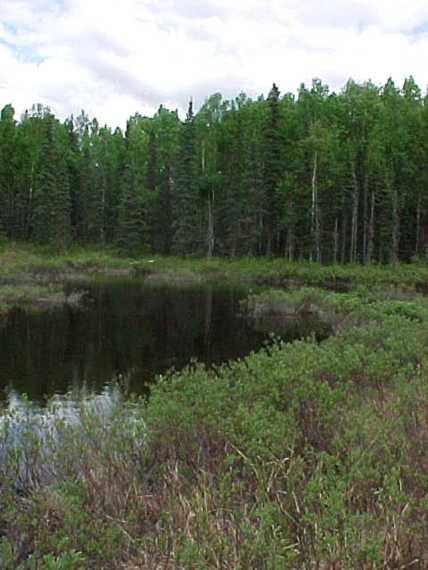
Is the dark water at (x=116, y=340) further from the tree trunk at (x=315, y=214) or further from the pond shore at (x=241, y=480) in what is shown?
the tree trunk at (x=315, y=214)

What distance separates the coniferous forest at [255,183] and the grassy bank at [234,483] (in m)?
38.2

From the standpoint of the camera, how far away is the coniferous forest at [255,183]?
4650 cm

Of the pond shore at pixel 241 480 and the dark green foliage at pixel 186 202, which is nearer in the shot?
the pond shore at pixel 241 480

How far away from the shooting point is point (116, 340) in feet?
58.5

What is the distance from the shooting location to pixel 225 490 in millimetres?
5020

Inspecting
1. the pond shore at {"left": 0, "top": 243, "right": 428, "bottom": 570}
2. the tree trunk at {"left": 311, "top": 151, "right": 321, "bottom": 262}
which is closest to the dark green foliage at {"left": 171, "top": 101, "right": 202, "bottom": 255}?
the tree trunk at {"left": 311, "top": 151, "right": 321, "bottom": 262}

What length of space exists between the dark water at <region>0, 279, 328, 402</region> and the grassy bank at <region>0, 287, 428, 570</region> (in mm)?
3368

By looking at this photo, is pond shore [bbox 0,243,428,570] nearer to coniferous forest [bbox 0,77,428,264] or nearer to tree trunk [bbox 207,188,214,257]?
coniferous forest [bbox 0,77,428,264]

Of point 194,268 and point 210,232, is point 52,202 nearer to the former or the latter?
point 210,232

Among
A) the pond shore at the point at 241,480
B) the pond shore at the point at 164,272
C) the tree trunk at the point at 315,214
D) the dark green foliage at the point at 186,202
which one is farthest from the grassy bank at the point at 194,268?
the pond shore at the point at 241,480

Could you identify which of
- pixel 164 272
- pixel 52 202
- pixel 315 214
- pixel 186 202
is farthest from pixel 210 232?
pixel 52 202

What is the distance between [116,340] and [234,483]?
1272 centimetres

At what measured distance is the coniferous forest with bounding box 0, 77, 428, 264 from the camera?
46.5 m

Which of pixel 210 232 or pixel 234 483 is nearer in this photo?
pixel 234 483
